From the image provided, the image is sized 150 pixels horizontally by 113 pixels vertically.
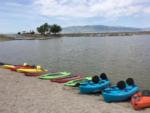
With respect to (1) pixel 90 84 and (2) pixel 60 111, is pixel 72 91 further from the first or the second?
(2) pixel 60 111

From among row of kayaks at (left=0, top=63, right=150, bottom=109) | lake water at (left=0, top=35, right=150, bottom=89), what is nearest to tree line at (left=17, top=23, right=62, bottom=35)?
lake water at (left=0, top=35, right=150, bottom=89)

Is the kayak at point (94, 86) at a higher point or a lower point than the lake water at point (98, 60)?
higher

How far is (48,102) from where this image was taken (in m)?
15.6

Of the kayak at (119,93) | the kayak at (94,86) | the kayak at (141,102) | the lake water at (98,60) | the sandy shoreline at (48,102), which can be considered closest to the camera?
the sandy shoreline at (48,102)

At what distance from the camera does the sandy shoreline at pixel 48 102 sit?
46.5 ft

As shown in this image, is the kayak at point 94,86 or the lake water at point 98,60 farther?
the lake water at point 98,60

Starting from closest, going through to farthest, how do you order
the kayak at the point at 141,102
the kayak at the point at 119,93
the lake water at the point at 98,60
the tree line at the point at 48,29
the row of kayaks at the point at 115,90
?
the kayak at the point at 141,102
the row of kayaks at the point at 115,90
the kayak at the point at 119,93
the lake water at the point at 98,60
the tree line at the point at 48,29

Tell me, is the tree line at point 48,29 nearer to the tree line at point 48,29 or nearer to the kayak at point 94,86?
the tree line at point 48,29

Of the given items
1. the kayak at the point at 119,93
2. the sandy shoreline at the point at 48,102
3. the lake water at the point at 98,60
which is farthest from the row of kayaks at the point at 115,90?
the lake water at the point at 98,60

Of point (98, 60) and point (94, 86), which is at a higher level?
point (94, 86)

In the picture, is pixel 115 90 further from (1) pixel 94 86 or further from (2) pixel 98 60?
(2) pixel 98 60

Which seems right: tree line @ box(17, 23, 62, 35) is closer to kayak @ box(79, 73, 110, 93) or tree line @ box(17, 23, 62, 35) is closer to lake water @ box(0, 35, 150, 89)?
lake water @ box(0, 35, 150, 89)

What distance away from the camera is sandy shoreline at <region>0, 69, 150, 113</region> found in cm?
1416

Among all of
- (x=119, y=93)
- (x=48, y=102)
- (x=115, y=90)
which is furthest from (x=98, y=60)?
(x=48, y=102)
